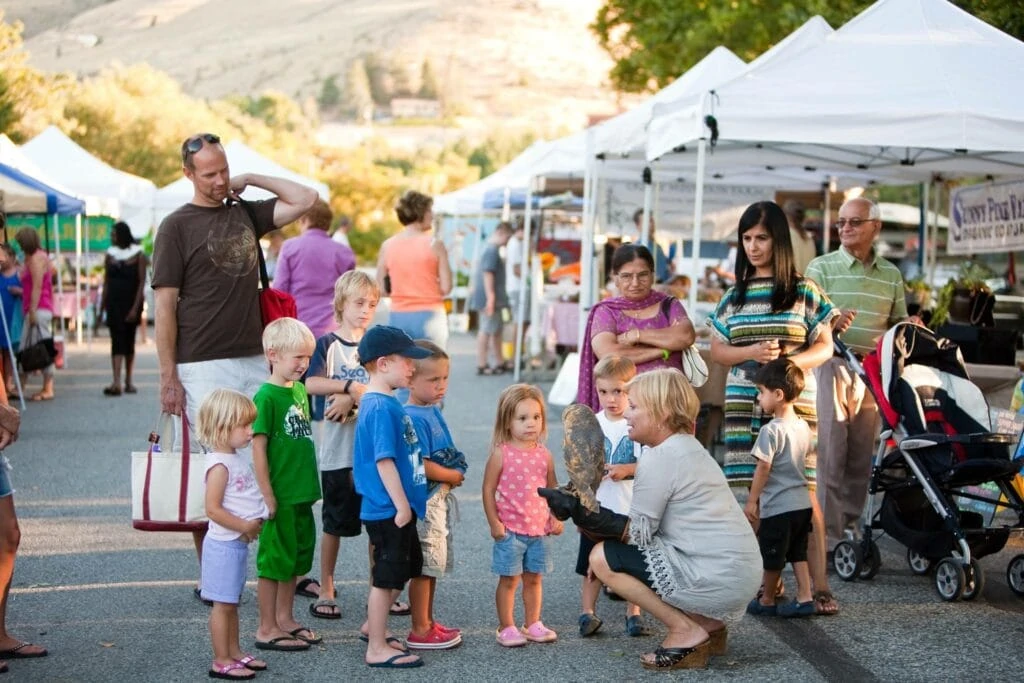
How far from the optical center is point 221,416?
17.3 ft

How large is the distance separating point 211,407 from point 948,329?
6.32 meters

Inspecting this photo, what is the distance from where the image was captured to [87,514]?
8602 millimetres

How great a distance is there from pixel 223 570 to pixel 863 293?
4096 mm

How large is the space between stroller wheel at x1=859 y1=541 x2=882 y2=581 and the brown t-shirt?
348 centimetres

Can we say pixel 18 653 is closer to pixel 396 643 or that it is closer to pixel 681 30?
pixel 396 643

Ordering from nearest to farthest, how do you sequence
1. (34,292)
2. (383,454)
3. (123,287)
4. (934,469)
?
(383,454)
(934,469)
(34,292)
(123,287)

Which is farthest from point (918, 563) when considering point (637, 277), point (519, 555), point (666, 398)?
point (519, 555)

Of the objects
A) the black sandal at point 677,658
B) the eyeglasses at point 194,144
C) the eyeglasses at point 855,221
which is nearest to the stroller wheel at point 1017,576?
the eyeglasses at point 855,221

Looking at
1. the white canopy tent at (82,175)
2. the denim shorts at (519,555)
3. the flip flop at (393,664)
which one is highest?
the white canopy tent at (82,175)

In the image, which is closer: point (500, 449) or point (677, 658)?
point (677, 658)

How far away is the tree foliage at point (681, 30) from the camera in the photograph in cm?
2416

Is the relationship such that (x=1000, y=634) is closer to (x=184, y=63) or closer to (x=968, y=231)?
(x=968, y=231)

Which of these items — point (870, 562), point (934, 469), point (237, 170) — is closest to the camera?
point (934, 469)

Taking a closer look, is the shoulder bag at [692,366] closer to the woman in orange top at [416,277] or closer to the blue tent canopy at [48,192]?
the woman in orange top at [416,277]
